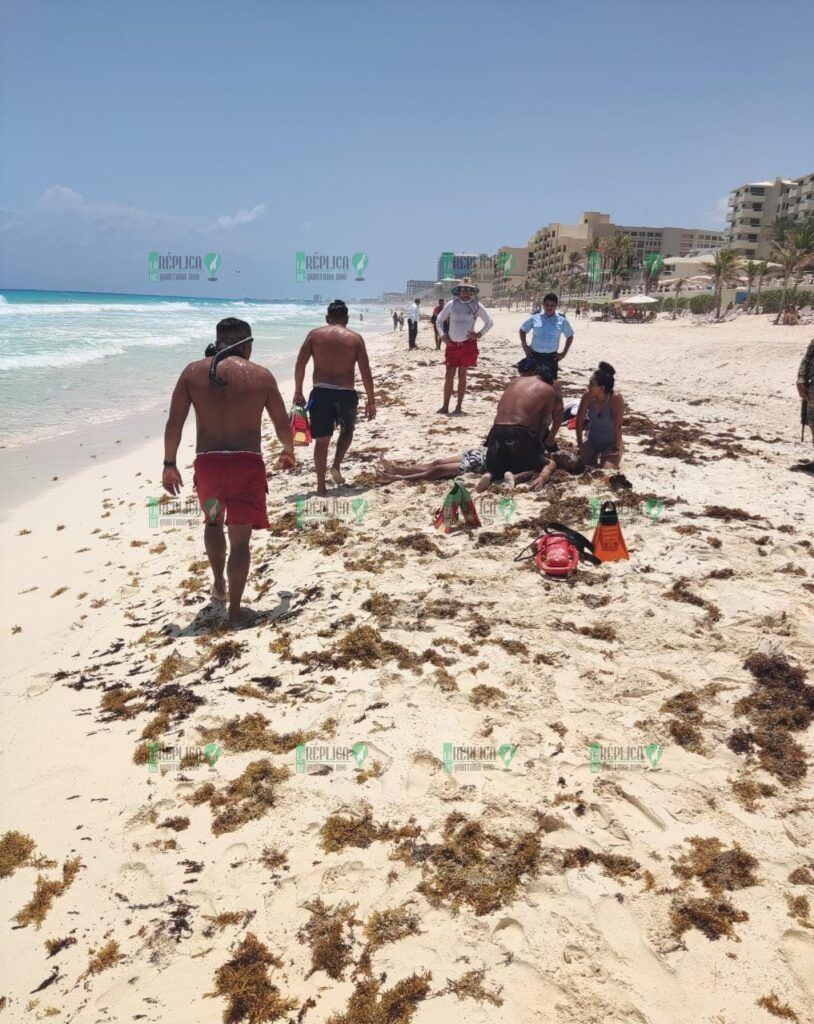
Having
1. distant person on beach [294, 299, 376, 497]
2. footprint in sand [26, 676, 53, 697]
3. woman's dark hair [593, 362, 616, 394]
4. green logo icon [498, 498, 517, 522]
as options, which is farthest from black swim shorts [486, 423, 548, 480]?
footprint in sand [26, 676, 53, 697]

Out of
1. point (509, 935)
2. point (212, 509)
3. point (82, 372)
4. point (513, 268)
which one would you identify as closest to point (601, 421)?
point (212, 509)

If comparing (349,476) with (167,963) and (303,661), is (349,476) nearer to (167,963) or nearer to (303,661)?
(303,661)

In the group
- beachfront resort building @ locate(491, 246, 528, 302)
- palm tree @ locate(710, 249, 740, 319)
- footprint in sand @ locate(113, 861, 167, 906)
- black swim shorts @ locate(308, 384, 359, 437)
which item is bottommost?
footprint in sand @ locate(113, 861, 167, 906)

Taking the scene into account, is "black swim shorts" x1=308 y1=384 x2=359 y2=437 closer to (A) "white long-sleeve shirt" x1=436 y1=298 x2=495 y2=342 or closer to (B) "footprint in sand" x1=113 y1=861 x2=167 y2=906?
(A) "white long-sleeve shirt" x1=436 y1=298 x2=495 y2=342

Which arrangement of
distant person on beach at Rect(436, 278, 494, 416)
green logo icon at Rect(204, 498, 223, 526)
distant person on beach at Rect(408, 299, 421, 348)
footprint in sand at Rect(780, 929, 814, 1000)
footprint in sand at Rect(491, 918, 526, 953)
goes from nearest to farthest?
1. footprint in sand at Rect(780, 929, 814, 1000)
2. footprint in sand at Rect(491, 918, 526, 953)
3. green logo icon at Rect(204, 498, 223, 526)
4. distant person on beach at Rect(436, 278, 494, 416)
5. distant person on beach at Rect(408, 299, 421, 348)

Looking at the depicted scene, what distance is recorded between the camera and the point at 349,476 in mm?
7215

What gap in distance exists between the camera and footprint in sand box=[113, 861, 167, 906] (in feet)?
7.45

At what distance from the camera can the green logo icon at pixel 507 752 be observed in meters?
2.83

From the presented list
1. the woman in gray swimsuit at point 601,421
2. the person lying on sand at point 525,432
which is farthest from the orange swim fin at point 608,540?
the woman in gray swimsuit at point 601,421

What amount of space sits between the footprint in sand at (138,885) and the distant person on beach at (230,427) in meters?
1.91

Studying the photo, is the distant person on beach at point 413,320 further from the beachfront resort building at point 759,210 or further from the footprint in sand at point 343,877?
the beachfront resort building at point 759,210

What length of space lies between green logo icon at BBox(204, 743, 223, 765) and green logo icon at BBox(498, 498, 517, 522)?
3.24 metres

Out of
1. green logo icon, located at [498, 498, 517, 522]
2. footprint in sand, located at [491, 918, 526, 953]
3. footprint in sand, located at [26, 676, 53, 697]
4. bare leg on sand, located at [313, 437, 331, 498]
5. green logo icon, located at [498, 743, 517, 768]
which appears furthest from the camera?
bare leg on sand, located at [313, 437, 331, 498]

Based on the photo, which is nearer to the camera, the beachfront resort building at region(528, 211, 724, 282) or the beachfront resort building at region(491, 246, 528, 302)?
the beachfront resort building at region(528, 211, 724, 282)
